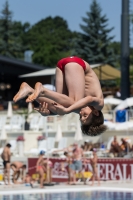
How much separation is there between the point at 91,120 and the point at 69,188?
9.98 metres

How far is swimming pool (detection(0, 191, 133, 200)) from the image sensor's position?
15586 mm

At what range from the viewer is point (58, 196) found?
16125 millimetres

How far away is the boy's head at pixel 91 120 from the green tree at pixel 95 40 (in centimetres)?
3975

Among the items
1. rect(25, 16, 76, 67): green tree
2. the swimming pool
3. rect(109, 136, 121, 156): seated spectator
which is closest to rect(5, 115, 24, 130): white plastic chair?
rect(109, 136, 121, 156): seated spectator

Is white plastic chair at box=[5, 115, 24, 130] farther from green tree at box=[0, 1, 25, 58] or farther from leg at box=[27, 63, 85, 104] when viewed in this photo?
green tree at box=[0, 1, 25, 58]

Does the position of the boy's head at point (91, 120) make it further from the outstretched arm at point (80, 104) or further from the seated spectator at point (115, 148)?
the seated spectator at point (115, 148)

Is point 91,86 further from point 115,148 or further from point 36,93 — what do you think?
point 115,148

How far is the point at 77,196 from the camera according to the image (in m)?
15.9

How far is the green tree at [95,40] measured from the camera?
48.3 meters

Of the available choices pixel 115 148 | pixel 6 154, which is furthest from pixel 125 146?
pixel 6 154

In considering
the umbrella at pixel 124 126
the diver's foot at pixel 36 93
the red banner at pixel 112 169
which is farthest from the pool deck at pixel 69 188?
the diver's foot at pixel 36 93

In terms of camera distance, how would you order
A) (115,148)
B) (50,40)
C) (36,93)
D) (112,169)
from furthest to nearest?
(50,40), (115,148), (112,169), (36,93)

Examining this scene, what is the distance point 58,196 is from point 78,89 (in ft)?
28.3

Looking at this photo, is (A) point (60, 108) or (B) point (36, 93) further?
(A) point (60, 108)
